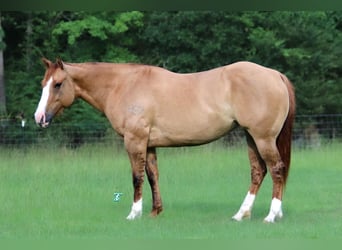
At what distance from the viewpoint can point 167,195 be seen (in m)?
8.53

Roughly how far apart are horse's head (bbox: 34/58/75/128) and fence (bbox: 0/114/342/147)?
7307 millimetres

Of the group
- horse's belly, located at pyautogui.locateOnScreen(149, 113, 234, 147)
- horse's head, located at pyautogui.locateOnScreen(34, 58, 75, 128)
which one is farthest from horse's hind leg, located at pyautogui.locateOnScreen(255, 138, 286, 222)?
horse's head, located at pyautogui.locateOnScreen(34, 58, 75, 128)

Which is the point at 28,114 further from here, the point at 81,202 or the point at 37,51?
the point at 81,202

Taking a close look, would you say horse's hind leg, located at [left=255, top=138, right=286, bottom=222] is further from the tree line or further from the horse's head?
the tree line

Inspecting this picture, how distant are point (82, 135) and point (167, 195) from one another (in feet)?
24.9

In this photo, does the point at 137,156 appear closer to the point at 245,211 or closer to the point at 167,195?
the point at 245,211

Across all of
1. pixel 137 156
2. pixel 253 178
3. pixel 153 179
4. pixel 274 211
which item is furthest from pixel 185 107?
pixel 274 211

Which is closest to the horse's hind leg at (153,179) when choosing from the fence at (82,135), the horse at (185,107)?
the horse at (185,107)

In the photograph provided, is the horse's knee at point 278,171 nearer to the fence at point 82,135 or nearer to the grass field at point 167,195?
the grass field at point 167,195

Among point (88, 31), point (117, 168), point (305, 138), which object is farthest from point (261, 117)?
point (88, 31)

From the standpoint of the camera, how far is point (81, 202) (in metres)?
7.85

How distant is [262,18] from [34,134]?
790 cm

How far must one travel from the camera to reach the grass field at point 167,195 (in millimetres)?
5793

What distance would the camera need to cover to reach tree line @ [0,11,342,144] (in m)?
19.2
